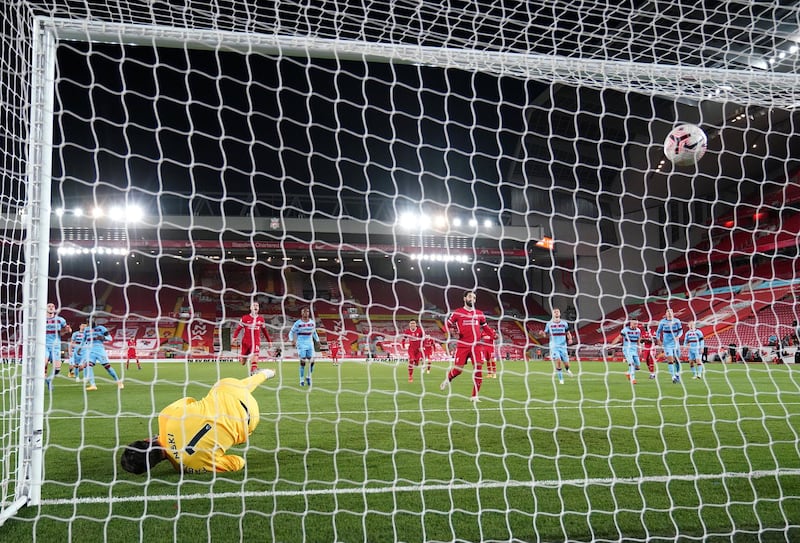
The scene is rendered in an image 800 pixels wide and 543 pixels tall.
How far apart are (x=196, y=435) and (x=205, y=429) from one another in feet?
0.20

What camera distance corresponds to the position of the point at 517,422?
19.6 feet

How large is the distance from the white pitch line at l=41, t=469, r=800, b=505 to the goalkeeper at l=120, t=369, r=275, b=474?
Result: 0.23 metres

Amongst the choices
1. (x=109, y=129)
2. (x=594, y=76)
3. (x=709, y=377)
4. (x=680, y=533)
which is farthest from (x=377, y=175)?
(x=680, y=533)

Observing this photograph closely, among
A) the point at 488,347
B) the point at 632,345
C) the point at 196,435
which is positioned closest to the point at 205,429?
the point at 196,435

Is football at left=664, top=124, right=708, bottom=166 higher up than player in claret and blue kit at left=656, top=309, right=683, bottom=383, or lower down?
higher up

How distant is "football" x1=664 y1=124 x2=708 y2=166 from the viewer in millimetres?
5434

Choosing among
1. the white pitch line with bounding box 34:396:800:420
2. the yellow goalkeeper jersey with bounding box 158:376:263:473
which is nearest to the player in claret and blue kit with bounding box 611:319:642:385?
Answer: the white pitch line with bounding box 34:396:800:420

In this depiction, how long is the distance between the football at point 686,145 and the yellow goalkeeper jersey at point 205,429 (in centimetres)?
440

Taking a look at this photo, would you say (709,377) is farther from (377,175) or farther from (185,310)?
(185,310)

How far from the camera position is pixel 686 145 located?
18.1 ft

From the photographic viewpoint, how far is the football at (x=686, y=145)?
5.43m

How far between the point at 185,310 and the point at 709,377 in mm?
18467

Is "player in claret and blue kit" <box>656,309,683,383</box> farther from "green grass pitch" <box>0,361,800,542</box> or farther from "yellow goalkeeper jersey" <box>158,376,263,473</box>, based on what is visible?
"yellow goalkeeper jersey" <box>158,376,263,473</box>

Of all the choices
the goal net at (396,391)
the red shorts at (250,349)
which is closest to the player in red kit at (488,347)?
the goal net at (396,391)
